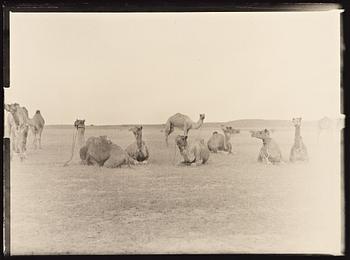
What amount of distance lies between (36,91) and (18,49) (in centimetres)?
12

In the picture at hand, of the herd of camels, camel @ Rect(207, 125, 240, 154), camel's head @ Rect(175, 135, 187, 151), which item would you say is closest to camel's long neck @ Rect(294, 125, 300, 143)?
the herd of camels

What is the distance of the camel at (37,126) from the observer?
1.13 metres

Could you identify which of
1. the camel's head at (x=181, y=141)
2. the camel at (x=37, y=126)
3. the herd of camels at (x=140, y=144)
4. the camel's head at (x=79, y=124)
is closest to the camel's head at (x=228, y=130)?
the herd of camels at (x=140, y=144)

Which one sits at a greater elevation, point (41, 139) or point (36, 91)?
point (36, 91)

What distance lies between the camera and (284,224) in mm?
1144

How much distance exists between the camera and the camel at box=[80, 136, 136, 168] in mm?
1137

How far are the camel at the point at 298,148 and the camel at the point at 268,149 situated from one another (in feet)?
0.11

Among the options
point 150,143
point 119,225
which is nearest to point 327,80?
point 150,143

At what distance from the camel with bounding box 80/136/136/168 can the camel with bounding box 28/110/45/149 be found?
116 millimetres

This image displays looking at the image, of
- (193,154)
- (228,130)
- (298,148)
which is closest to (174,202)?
(193,154)

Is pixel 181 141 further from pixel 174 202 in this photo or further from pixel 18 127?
pixel 18 127

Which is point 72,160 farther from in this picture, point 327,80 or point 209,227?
point 327,80

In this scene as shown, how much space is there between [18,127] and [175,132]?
41 centimetres

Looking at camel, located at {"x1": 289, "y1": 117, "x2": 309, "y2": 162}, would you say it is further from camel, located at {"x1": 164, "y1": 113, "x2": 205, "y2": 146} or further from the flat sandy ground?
camel, located at {"x1": 164, "y1": 113, "x2": 205, "y2": 146}
